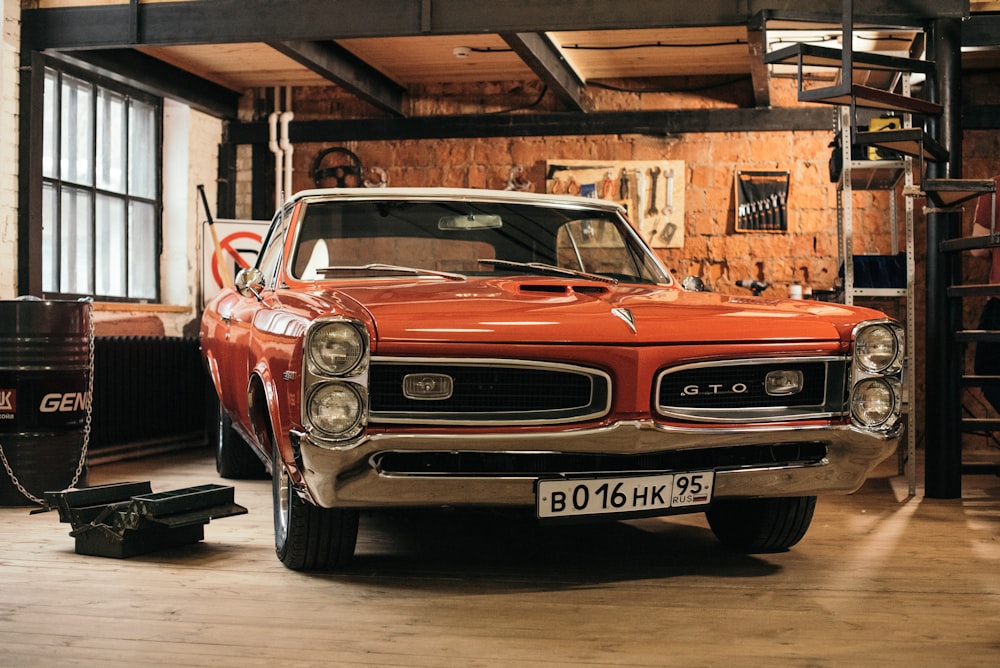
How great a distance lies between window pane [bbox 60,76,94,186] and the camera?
7.93 meters

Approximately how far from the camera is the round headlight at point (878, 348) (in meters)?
3.37

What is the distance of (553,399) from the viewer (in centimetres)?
313

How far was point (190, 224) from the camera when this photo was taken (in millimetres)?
9250

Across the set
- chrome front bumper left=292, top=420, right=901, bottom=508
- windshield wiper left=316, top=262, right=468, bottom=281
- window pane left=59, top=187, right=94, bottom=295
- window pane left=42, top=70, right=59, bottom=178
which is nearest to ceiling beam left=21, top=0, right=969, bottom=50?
window pane left=42, top=70, right=59, bottom=178

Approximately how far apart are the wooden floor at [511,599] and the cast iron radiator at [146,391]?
2.53m

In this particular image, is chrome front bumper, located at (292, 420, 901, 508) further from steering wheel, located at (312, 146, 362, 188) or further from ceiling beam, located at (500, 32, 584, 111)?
steering wheel, located at (312, 146, 362, 188)

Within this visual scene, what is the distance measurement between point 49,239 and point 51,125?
2.71 feet

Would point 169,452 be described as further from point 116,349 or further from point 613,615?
point 613,615

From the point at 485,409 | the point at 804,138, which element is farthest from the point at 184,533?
the point at 804,138

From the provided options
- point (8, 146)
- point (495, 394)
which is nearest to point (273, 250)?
point (495, 394)

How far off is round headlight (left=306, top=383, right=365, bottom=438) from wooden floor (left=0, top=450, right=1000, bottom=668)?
530 millimetres

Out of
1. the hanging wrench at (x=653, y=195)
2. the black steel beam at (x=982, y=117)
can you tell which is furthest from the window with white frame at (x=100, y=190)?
the black steel beam at (x=982, y=117)

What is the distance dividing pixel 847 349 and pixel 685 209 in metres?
5.81

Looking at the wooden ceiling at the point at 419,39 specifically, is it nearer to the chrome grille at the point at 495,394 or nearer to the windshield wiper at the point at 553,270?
the windshield wiper at the point at 553,270
